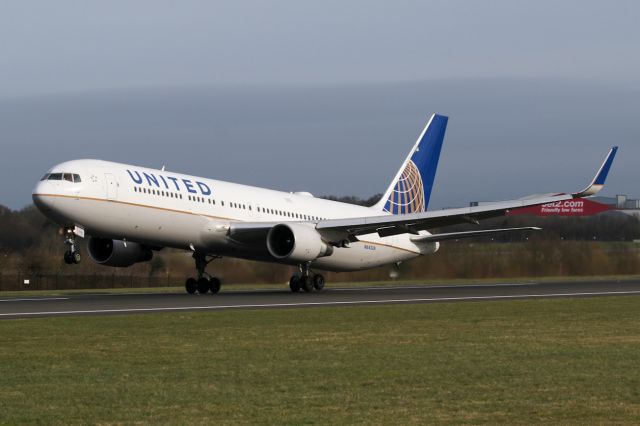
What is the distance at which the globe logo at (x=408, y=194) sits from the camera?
48.3 m

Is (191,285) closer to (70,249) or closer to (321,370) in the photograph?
(70,249)

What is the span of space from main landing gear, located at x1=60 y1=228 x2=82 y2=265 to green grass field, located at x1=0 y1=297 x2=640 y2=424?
8415 millimetres

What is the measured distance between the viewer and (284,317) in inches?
978

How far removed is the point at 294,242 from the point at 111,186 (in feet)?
21.6

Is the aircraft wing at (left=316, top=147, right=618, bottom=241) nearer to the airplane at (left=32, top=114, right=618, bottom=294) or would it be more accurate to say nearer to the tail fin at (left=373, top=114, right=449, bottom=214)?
the airplane at (left=32, top=114, right=618, bottom=294)

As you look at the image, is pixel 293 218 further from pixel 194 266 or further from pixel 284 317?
pixel 284 317

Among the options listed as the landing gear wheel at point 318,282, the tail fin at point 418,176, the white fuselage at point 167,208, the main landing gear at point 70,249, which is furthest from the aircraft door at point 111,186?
the tail fin at point 418,176

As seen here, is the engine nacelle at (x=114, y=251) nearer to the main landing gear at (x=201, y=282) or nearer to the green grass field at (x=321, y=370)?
the main landing gear at (x=201, y=282)

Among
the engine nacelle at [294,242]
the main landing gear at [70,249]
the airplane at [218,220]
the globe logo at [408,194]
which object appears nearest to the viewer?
the main landing gear at [70,249]

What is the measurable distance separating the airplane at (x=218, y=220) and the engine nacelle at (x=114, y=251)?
4cm

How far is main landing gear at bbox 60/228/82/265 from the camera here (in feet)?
105

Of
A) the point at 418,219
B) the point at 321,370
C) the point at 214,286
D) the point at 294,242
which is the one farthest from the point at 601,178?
the point at 321,370

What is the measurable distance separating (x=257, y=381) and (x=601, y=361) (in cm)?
531

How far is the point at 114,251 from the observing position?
3888 cm
